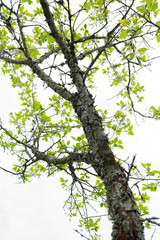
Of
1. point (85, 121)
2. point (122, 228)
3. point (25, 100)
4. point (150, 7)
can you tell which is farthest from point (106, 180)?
point (25, 100)

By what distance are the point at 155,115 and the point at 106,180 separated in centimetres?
191

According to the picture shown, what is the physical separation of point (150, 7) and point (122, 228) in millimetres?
1515

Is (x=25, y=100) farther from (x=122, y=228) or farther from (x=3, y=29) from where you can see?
(x=122, y=228)

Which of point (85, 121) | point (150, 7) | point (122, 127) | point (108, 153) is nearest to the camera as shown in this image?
point (150, 7)

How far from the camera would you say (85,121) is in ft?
7.17

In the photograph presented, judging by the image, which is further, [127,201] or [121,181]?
[121,181]

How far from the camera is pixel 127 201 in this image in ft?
4.88

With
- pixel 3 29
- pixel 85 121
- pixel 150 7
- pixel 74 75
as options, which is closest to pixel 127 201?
pixel 85 121

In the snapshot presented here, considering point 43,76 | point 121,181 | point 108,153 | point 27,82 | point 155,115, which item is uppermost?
point 27,82

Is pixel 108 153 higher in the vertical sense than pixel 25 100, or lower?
lower

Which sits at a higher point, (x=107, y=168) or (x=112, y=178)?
(x=107, y=168)

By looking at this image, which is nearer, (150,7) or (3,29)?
(150,7)

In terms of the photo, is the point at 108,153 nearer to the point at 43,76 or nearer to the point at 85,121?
the point at 85,121

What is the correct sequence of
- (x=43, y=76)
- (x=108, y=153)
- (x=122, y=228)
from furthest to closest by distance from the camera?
(x=43, y=76) < (x=108, y=153) < (x=122, y=228)
